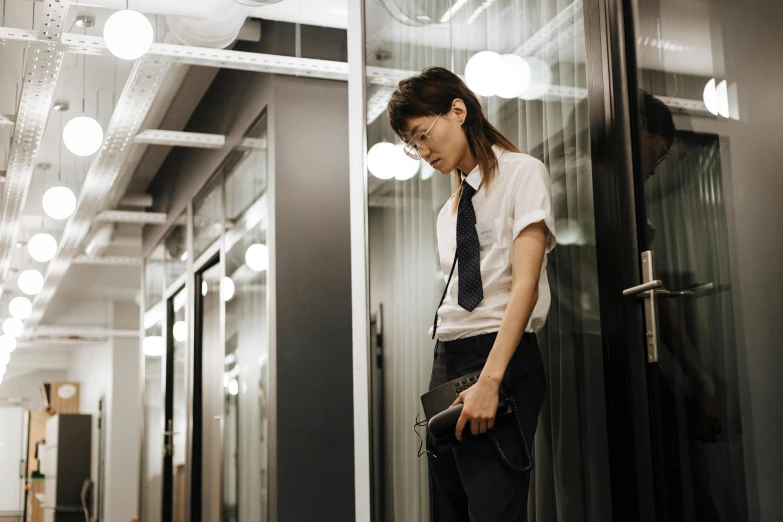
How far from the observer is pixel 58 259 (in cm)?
710

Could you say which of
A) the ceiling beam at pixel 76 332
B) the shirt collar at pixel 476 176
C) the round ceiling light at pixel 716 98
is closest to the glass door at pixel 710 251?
the round ceiling light at pixel 716 98

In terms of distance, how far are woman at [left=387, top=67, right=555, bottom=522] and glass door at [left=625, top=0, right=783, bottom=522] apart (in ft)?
0.75

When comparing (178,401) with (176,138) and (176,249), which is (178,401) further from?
(176,138)

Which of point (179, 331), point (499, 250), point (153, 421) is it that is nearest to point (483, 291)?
point (499, 250)

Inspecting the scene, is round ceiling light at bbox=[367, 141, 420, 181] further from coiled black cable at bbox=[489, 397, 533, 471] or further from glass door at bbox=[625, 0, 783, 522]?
coiled black cable at bbox=[489, 397, 533, 471]

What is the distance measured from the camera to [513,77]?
238 centimetres

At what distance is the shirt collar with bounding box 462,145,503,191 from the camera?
2.02 meters

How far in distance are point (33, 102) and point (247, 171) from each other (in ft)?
3.79

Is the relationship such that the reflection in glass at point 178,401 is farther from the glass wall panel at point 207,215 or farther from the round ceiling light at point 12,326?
the round ceiling light at point 12,326

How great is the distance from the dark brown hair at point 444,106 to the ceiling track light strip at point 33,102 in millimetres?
1874

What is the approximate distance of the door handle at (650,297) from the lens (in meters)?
1.82

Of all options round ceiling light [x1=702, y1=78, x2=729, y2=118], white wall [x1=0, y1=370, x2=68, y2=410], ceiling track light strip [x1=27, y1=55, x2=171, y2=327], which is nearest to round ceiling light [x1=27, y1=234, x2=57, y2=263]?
ceiling track light strip [x1=27, y1=55, x2=171, y2=327]

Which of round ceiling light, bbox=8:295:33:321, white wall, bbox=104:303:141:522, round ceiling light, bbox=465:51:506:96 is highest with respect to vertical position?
round ceiling light, bbox=8:295:33:321

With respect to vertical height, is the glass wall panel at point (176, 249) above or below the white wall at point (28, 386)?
above
